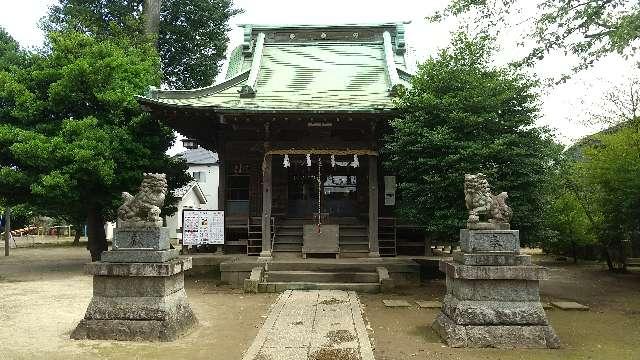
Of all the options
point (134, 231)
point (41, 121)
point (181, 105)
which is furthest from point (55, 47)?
point (134, 231)

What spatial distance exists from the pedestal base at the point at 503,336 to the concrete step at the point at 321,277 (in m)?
5.99

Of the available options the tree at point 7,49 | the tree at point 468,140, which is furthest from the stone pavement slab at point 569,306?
the tree at point 7,49

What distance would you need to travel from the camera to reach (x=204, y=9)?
87.9ft

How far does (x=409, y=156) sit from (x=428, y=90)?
6.03 ft

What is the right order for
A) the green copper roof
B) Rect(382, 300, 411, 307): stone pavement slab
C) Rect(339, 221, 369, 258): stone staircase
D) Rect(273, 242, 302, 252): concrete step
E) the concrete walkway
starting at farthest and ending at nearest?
Rect(273, 242, 302, 252): concrete step, Rect(339, 221, 369, 258): stone staircase, the green copper roof, Rect(382, 300, 411, 307): stone pavement slab, the concrete walkway

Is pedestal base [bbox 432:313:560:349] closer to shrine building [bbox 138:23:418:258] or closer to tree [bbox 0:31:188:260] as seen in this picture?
shrine building [bbox 138:23:418:258]

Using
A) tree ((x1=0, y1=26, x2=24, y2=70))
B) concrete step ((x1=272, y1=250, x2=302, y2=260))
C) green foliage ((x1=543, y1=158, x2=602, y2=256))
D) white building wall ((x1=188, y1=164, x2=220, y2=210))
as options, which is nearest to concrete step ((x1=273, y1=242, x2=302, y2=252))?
concrete step ((x1=272, y1=250, x2=302, y2=260))

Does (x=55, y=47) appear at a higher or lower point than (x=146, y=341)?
higher

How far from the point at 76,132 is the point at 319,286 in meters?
8.74

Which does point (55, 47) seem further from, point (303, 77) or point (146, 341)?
point (146, 341)

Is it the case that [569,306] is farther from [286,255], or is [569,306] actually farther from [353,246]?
[286,255]

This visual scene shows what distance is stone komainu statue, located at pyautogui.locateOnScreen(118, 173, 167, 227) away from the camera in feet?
28.1

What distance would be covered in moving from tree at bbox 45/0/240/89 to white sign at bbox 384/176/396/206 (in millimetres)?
14725

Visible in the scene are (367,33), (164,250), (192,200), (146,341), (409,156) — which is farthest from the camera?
(192,200)
